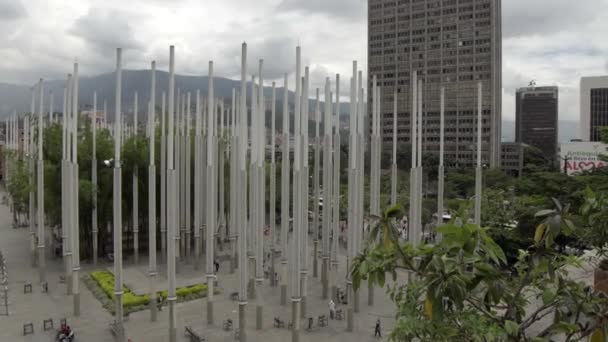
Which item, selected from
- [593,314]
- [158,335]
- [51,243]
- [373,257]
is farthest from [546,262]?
[51,243]

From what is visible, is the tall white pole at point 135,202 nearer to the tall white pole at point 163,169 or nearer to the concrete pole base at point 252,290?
the tall white pole at point 163,169

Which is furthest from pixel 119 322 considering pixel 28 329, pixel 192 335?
pixel 28 329

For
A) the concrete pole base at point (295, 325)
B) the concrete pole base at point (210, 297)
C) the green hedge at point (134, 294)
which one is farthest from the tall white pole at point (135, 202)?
the concrete pole base at point (295, 325)

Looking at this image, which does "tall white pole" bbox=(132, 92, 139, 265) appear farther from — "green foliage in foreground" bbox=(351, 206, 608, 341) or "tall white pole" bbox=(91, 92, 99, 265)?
"green foliage in foreground" bbox=(351, 206, 608, 341)

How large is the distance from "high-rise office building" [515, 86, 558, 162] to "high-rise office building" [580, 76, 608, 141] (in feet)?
33.6

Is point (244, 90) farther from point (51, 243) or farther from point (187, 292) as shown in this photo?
point (51, 243)

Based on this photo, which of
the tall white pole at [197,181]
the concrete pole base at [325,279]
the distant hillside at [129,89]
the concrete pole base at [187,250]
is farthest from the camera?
the distant hillside at [129,89]

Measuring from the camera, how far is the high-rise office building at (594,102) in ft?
293

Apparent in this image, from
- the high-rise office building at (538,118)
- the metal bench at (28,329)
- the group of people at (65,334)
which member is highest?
the high-rise office building at (538,118)

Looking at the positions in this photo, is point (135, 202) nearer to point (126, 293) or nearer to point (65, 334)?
point (126, 293)

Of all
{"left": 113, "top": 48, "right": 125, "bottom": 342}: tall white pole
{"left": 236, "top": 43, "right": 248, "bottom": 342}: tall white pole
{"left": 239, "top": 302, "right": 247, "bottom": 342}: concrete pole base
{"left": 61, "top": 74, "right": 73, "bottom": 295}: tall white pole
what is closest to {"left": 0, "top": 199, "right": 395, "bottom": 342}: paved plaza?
{"left": 239, "top": 302, "right": 247, "bottom": 342}: concrete pole base

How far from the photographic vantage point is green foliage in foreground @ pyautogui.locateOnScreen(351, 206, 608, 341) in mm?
3928

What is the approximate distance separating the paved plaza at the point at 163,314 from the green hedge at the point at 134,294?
2.06 ft

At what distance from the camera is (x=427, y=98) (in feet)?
199
